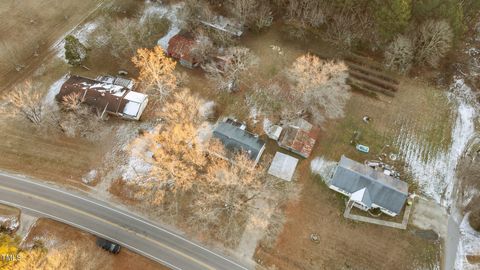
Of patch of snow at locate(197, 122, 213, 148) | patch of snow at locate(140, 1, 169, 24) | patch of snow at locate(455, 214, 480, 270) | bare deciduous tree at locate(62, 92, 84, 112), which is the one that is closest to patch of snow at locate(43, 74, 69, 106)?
bare deciduous tree at locate(62, 92, 84, 112)

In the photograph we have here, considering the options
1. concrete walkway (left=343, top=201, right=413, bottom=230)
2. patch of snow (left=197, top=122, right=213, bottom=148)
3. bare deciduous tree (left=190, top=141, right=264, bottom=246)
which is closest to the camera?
bare deciduous tree (left=190, top=141, right=264, bottom=246)

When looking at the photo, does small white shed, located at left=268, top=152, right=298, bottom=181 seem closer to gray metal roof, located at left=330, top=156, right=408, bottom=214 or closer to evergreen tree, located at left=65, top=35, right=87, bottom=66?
gray metal roof, located at left=330, top=156, right=408, bottom=214

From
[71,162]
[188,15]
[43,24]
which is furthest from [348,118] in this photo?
[43,24]

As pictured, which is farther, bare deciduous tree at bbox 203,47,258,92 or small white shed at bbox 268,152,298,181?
bare deciduous tree at bbox 203,47,258,92

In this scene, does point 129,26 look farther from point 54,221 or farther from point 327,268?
point 327,268

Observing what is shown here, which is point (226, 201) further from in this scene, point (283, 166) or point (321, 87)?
point (321, 87)
